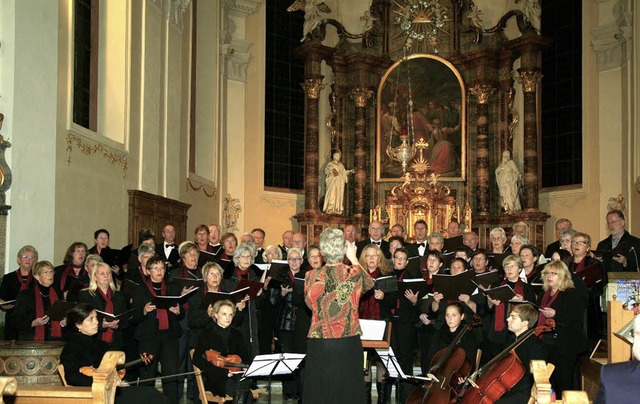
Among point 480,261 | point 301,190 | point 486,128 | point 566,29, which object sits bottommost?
point 480,261

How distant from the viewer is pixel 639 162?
50.2 feet

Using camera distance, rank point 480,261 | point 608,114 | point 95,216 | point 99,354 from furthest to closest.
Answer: point 608,114
point 95,216
point 480,261
point 99,354

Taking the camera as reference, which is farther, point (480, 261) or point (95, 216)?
point (95, 216)

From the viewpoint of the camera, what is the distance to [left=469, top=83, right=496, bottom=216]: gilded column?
17406mm

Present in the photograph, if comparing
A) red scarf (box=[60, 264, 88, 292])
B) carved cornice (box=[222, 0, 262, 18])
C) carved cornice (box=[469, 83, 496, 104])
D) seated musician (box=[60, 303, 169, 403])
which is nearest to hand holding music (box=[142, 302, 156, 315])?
red scarf (box=[60, 264, 88, 292])

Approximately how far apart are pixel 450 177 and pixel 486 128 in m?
1.24

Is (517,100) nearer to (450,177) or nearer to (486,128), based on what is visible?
(486,128)

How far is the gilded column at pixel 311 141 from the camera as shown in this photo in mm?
17812

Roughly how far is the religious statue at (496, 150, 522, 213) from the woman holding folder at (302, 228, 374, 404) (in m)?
11.8

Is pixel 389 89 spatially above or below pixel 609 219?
above

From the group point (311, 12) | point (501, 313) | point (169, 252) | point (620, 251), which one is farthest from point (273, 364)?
point (311, 12)

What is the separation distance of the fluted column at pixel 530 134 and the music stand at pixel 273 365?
1102 centimetres

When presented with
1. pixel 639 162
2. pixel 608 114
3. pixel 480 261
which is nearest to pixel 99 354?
pixel 480 261

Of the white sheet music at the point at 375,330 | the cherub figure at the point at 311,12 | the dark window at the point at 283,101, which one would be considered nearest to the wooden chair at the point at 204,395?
the white sheet music at the point at 375,330
